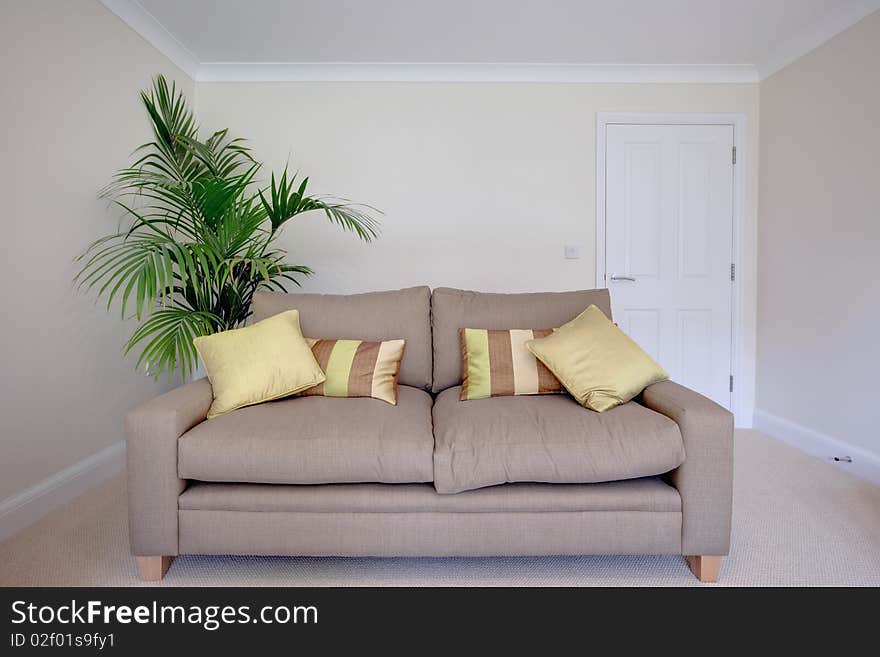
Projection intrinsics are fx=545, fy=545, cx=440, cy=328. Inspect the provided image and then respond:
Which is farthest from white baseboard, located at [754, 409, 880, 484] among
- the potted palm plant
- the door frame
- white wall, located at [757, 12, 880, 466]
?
the potted palm plant

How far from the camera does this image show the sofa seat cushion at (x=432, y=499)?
1684 mm

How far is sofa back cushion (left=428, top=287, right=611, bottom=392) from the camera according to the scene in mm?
2398

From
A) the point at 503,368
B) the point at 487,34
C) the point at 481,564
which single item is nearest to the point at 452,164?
the point at 487,34

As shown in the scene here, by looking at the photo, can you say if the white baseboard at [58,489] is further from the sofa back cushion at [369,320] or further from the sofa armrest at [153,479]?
the sofa back cushion at [369,320]

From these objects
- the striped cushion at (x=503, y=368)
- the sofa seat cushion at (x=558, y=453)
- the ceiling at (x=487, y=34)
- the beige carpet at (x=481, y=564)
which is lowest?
the beige carpet at (x=481, y=564)

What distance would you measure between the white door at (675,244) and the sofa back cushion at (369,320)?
1.67 metres

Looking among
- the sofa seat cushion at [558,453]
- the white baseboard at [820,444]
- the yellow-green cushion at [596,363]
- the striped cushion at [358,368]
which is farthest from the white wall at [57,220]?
the white baseboard at [820,444]

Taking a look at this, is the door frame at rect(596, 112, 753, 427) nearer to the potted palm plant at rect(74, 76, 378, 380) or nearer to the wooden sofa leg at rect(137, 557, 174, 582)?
the potted palm plant at rect(74, 76, 378, 380)

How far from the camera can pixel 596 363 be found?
2.01 m

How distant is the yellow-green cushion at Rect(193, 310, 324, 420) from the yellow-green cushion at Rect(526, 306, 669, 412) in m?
0.90
